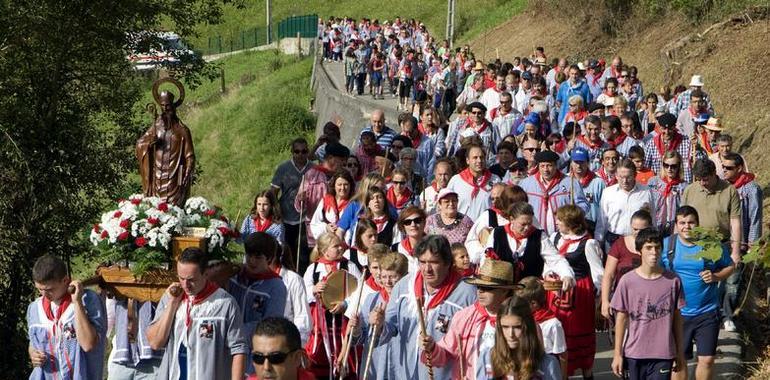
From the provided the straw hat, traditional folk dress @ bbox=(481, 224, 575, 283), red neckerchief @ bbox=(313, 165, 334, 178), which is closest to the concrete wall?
red neckerchief @ bbox=(313, 165, 334, 178)

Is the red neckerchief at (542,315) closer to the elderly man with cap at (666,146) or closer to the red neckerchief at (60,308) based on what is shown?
the red neckerchief at (60,308)

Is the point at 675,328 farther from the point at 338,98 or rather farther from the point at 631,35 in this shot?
the point at 338,98

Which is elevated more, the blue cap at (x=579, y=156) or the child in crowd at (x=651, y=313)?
the blue cap at (x=579, y=156)

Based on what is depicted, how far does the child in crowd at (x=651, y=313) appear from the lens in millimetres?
9516

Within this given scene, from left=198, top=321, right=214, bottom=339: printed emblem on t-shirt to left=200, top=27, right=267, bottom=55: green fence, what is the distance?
61.5m

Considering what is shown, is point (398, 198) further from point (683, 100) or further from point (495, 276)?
point (683, 100)

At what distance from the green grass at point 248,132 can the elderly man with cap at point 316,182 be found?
65.2ft

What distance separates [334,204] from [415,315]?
4.42m

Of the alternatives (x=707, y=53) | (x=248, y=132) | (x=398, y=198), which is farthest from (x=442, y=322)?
(x=248, y=132)

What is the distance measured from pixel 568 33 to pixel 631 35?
16.4 feet

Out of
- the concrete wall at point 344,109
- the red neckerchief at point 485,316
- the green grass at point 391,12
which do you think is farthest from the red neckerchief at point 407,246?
the green grass at point 391,12

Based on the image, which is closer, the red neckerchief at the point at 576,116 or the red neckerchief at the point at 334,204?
the red neckerchief at the point at 334,204

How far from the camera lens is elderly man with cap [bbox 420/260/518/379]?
784 cm

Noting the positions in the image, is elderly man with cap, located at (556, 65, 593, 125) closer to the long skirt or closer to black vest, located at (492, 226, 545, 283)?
the long skirt
